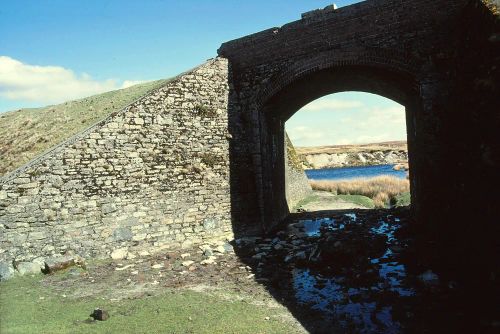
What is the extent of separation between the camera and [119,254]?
9.77m

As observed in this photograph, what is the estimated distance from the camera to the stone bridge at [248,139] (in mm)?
8539

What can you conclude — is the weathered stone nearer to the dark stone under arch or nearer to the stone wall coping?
the dark stone under arch

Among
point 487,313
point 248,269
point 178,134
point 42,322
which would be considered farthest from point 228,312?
point 178,134

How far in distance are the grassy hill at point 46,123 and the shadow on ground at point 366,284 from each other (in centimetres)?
957

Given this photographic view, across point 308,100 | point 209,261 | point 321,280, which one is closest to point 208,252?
point 209,261

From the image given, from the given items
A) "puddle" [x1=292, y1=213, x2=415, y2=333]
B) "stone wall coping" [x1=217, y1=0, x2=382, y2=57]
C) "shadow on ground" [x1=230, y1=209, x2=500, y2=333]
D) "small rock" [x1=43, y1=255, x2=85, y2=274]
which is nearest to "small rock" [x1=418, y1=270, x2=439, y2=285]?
"shadow on ground" [x1=230, y1=209, x2=500, y2=333]

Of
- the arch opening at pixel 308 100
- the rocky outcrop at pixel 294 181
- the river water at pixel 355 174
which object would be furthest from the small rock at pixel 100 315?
the river water at pixel 355 174

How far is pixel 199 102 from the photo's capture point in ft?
38.2

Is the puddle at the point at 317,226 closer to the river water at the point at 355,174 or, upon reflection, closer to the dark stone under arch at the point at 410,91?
the dark stone under arch at the point at 410,91

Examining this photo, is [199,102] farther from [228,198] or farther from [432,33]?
[432,33]

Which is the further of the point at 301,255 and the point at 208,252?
the point at 208,252

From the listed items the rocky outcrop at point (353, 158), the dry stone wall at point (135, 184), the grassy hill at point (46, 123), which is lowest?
the rocky outcrop at point (353, 158)

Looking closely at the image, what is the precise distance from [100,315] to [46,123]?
17.2m

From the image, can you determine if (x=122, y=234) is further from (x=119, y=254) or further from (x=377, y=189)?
(x=377, y=189)
